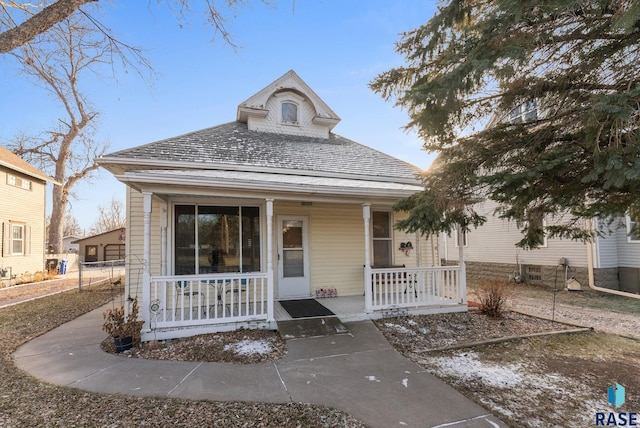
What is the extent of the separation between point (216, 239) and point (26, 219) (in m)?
13.3

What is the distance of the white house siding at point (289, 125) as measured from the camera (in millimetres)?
9984

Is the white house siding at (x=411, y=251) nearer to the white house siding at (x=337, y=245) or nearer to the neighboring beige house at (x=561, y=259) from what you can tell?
the white house siding at (x=337, y=245)

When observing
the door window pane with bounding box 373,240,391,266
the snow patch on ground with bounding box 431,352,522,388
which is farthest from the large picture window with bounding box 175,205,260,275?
the snow patch on ground with bounding box 431,352,522,388

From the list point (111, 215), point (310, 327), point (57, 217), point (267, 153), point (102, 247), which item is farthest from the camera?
point (111, 215)

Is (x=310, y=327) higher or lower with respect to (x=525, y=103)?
lower

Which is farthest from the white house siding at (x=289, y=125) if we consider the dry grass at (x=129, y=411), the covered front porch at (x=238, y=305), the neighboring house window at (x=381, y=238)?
the dry grass at (x=129, y=411)

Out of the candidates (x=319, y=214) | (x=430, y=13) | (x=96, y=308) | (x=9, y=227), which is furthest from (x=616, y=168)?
(x=9, y=227)

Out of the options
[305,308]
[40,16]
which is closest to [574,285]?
[305,308]

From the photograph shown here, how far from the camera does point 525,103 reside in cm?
425

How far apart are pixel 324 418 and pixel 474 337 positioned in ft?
12.8

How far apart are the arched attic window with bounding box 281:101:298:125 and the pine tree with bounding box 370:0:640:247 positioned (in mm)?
5894

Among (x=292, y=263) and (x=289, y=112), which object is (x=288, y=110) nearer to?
(x=289, y=112)

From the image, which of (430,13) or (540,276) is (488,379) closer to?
(430,13)

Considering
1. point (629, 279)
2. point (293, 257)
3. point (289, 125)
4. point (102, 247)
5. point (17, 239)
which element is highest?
point (289, 125)
